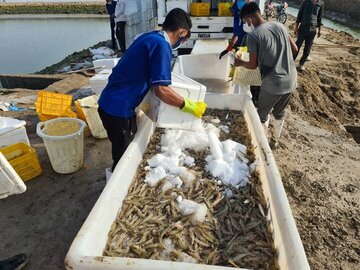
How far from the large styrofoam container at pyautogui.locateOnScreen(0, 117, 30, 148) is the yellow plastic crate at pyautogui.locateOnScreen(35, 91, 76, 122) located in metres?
0.69

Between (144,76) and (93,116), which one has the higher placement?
(144,76)

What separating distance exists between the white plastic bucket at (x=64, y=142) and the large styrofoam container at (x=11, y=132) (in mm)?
258

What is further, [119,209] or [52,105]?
[52,105]

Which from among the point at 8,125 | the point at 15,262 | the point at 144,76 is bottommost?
the point at 15,262

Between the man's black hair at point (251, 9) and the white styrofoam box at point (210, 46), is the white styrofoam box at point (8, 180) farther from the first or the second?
the white styrofoam box at point (210, 46)

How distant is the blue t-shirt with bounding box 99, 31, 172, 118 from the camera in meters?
2.63

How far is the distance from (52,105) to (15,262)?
2.76 m

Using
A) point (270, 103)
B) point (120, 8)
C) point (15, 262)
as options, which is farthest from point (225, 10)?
point (15, 262)

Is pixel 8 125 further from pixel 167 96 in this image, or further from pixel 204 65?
pixel 204 65

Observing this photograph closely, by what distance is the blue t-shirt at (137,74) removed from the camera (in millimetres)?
2635

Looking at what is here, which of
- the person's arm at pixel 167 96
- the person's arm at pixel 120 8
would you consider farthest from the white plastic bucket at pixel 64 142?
the person's arm at pixel 120 8

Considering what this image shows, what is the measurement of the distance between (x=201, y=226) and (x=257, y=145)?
47.9 inches

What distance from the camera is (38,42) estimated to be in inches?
734

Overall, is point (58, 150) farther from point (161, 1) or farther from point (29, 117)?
point (161, 1)
